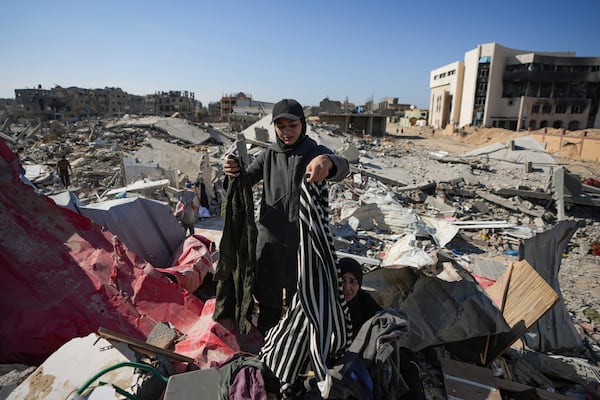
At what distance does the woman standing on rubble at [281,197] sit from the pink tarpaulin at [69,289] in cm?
46

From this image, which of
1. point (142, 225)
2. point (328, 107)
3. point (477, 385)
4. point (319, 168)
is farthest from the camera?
point (328, 107)

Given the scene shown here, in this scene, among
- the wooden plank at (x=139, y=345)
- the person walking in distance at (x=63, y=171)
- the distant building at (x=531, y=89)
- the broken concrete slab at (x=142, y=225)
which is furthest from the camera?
the distant building at (x=531, y=89)

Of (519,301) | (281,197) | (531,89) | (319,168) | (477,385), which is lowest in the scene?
(477,385)

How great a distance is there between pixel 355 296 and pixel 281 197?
759 mm

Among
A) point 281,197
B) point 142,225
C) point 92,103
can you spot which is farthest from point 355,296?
point 92,103

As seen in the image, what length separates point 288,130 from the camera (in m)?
1.82

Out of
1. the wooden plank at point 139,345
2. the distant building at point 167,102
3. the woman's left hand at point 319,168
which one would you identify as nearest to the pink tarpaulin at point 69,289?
the wooden plank at point 139,345

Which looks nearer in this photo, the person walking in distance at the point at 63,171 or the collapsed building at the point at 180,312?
the collapsed building at the point at 180,312

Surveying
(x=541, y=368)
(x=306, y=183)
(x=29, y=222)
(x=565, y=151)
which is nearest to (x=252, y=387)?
(x=306, y=183)

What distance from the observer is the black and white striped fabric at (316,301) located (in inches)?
62.9

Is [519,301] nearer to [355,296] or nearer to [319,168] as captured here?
[355,296]

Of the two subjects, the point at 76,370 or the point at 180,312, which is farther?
the point at 180,312

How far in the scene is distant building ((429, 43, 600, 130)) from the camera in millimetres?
34656

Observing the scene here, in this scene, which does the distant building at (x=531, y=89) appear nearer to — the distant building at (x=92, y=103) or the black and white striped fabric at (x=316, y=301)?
the distant building at (x=92, y=103)
